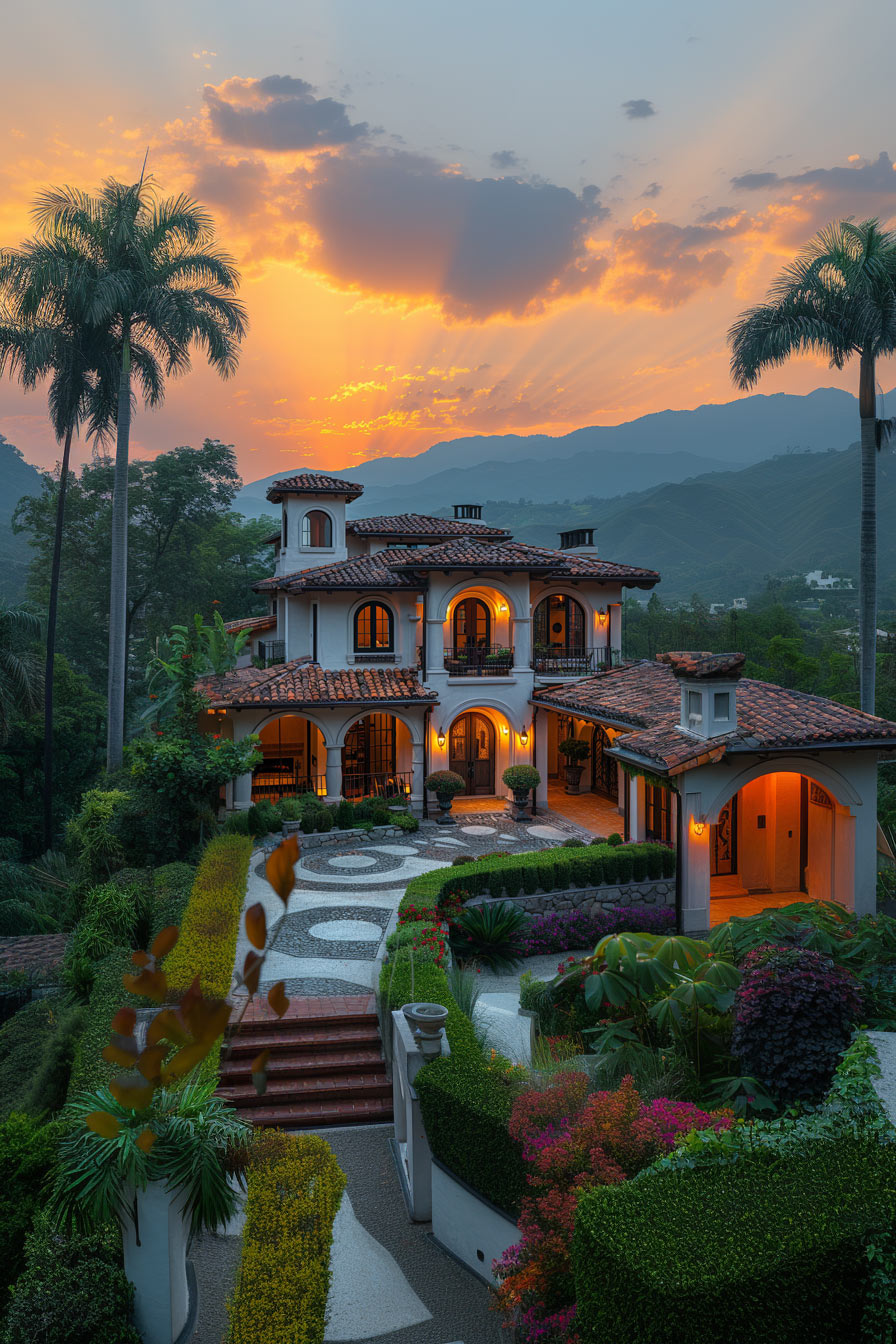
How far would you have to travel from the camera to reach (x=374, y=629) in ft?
85.8

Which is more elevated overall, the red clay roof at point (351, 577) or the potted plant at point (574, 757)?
the red clay roof at point (351, 577)

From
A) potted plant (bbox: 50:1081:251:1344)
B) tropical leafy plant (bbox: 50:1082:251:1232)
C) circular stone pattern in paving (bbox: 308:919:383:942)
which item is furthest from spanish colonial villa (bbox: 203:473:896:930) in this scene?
potted plant (bbox: 50:1081:251:1344)

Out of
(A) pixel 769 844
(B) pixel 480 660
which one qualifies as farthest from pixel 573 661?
(A) pixel 769 844

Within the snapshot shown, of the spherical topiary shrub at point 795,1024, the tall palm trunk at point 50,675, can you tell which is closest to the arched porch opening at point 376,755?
the tall palm trunk at point 50,675

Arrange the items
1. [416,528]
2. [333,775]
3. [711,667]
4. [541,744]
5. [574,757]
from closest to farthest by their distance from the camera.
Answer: [711,667]
[333,775]
[541,744]
[574,757]
[416,528]

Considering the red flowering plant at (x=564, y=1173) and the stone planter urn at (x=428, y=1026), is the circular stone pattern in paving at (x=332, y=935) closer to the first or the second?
the stone planter urn at (x=428, y=1026)

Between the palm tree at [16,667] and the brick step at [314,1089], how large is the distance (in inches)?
743

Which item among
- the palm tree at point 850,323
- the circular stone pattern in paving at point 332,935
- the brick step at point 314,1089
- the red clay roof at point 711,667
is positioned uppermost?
the palm tree at point 850,323

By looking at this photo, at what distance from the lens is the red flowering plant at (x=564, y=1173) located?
5895mm

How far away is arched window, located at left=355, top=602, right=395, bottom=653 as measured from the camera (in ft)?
85.0

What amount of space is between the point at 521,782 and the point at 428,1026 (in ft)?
50.2

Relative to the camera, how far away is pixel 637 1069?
8.38 meters

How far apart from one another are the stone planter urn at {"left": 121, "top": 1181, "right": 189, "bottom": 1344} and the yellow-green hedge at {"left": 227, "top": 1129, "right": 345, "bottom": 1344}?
49cm

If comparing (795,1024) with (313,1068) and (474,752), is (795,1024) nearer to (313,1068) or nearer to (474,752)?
(313,1068)
